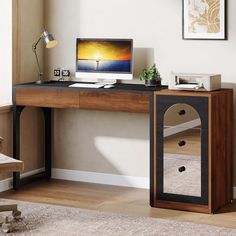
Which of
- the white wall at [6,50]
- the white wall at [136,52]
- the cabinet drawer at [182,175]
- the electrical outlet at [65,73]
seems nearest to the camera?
the cabinet drawer at [182,175]

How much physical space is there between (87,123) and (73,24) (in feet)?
3.06

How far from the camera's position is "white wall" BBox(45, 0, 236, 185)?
210 inches

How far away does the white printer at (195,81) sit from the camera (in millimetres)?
4844

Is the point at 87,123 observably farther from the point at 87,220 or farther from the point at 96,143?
the point at 87,220

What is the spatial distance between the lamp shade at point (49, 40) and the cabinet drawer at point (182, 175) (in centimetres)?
148

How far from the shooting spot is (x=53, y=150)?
241 inches

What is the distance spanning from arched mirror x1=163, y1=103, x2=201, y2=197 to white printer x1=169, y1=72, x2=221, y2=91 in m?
0.17

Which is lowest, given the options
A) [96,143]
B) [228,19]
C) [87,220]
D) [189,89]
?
[87,220]

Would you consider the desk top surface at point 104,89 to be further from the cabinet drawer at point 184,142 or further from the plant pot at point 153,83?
the cabinet drawer at point 184,142

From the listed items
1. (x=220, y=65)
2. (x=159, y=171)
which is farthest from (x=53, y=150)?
(x=220, y=65)

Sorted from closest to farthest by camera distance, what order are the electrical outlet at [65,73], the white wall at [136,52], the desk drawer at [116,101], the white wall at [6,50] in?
1. the desk drawer at [116,101]
2. the white wall at [136,52]
3. the white wall at [6,50]
4. the electrical outlet at [65,73]

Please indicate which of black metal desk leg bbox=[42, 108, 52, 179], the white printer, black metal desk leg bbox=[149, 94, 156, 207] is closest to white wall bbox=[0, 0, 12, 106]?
black metal desk leg bbox=[42, 108, 52, 179]

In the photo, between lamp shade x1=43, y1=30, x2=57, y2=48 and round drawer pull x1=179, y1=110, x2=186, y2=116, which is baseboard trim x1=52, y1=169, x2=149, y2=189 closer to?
round drawer pull x1=179, y1=110, x2=186, y2=116

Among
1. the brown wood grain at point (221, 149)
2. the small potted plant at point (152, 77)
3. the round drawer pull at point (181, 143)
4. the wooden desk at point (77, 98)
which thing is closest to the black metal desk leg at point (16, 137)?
the wooden desk at point (77, 98)
